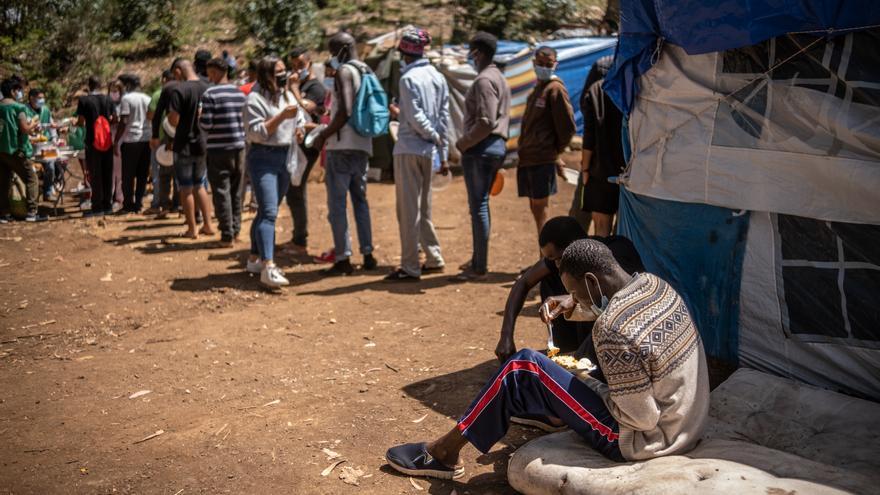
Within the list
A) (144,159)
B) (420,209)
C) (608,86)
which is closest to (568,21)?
(144,159)

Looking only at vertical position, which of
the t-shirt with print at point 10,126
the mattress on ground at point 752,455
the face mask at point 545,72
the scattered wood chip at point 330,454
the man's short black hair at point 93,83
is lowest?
the scattered wood chip at point 330,454

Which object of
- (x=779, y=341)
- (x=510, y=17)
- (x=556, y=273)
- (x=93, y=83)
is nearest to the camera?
(x=779, y=341)

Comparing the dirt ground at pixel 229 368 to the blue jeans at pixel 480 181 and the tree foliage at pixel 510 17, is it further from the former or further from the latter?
the tree foliage at pixel 510 17

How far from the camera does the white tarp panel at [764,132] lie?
443 cm

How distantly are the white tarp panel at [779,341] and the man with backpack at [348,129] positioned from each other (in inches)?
167

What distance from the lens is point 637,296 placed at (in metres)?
3.71

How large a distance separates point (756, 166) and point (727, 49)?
70 cm

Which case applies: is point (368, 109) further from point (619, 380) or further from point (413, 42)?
point (619, 380)

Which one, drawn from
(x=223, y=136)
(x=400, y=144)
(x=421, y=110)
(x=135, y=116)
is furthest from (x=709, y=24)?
(x=135, y=116)

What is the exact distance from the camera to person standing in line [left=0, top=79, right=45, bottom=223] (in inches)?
451

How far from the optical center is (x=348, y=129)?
8164 mm

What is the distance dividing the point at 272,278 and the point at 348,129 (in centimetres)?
164

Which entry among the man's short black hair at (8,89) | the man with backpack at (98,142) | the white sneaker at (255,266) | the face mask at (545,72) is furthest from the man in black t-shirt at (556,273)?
the man's short black hair at (8,89)

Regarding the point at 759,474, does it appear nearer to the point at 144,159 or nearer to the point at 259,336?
the point at 259,336
